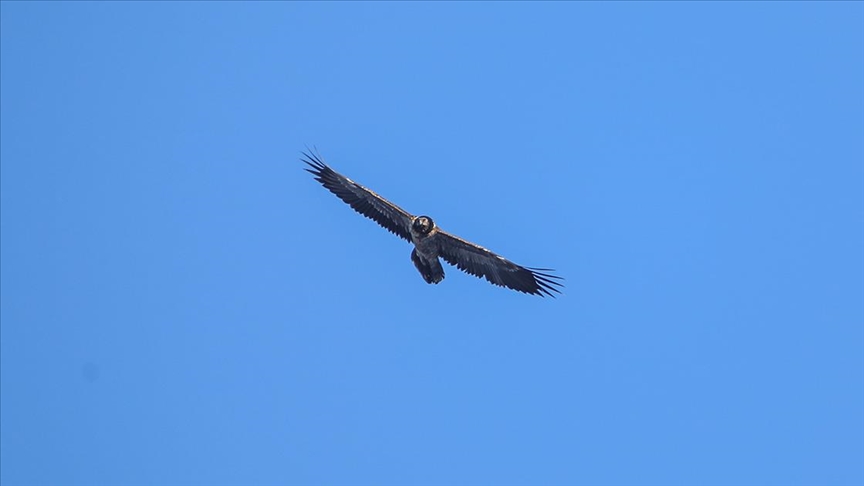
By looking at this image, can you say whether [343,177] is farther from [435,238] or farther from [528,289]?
[528,289]

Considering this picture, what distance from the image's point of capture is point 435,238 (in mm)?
36094

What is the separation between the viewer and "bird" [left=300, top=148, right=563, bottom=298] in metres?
35.9

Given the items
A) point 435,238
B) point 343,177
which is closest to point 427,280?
point 435,238

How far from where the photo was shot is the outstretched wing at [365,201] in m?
36.8

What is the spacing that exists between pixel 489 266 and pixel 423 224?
7.17 ft

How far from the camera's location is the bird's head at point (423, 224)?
35.7 metres

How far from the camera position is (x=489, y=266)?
36375mm

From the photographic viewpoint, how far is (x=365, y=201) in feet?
122

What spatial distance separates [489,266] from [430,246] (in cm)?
166

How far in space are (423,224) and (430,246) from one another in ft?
2.78

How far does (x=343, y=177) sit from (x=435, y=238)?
3265mm

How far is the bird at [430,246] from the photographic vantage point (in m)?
35.9

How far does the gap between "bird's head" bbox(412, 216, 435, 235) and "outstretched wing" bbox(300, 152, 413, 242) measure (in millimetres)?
710

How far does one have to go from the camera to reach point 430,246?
36.3m
